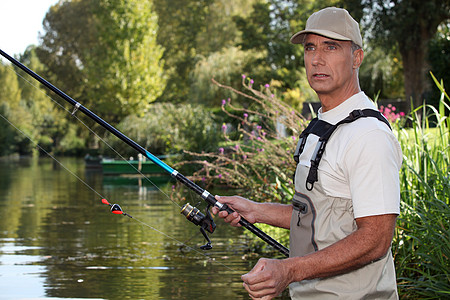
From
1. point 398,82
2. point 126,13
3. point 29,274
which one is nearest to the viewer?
point 29,274

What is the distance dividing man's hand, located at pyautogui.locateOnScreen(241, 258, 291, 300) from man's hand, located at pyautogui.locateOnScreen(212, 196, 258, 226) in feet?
2.55

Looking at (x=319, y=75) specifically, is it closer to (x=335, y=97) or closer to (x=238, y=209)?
(x=335, y=97)

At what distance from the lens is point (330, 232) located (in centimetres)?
236

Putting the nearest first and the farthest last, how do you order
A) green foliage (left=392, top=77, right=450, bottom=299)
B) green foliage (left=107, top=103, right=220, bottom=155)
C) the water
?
1. green foliage (left=392, top=77, right=450, bottom=299)
2. the water
3. green foliage (left=107, top=103, right=220, bottom=155)

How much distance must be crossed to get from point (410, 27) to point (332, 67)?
26126 mm

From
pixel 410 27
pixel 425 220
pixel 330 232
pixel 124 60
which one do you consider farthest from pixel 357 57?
pixel 124 60

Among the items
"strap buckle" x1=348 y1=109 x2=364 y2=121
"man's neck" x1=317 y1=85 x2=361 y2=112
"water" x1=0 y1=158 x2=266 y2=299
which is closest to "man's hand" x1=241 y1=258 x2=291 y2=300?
"strap buckle" x1=348 y1=109 x2=364 y2=121

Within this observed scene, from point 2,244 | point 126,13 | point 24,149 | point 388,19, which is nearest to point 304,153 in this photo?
point 2,244

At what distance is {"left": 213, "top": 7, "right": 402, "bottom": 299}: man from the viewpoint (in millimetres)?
2184

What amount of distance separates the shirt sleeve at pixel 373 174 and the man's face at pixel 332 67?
0.32 metres

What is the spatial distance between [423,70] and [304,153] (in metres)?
26.8

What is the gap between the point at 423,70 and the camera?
28047mm

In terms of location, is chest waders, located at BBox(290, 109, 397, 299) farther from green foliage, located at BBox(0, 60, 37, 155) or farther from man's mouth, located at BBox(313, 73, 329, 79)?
green foliage, located at BBox(0, 60, 37, 155)

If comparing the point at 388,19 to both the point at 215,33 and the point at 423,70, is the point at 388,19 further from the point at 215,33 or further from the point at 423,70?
the point at 215,33
